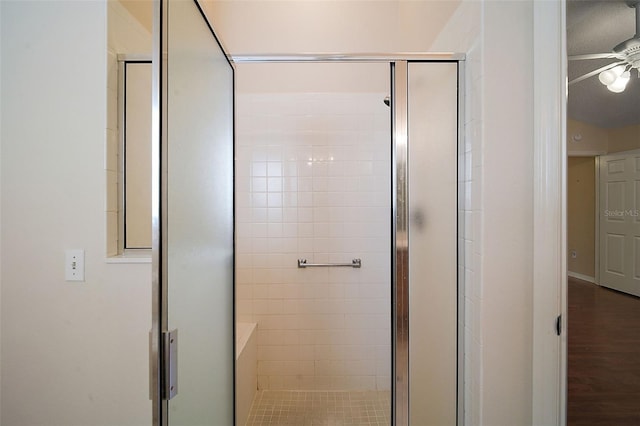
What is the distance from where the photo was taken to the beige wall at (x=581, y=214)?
35.8 inches

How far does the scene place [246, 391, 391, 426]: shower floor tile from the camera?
1.76m

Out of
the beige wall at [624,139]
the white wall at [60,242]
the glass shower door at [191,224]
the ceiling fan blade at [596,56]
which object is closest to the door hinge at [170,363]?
the glass shower door at [191,224]

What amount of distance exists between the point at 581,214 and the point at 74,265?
6.02ft

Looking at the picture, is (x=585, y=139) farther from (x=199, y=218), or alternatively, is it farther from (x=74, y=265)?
(x=74, y=265)

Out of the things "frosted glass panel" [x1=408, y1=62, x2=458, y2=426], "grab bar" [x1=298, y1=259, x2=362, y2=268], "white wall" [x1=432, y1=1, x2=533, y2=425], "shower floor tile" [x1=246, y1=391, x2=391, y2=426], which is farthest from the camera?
"grab bar" [x1=298, y1=259, x2=362, y2=268]

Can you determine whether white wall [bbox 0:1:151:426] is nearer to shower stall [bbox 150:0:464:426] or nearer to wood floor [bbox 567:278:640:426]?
shower stall [bbox 150:0:464:426]

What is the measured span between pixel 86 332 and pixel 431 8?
219cm

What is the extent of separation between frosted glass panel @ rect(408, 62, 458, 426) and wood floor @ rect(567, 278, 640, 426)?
1.23 ft

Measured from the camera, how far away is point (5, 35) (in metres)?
1.09

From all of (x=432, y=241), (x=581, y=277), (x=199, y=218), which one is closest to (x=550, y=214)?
(x=581, y=277)

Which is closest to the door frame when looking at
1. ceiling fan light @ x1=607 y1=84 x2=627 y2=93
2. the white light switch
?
ceiling fan light @ x1=607 y1=84 x2=627 y2=93

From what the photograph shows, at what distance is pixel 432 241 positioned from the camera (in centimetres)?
119

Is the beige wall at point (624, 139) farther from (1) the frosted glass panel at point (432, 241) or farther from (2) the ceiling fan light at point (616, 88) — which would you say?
(1) the frosted glass panel at point (432, 241)

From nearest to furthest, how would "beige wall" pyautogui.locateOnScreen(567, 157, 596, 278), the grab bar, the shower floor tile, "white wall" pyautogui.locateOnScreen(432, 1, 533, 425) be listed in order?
"beige wall" pyautogui.locateOnScreen(567, 157, 596, 278)
"white wall" pyautogui.locateOnScreen(432, 1, 533, 425)
the shower floor tile
the grab bar
